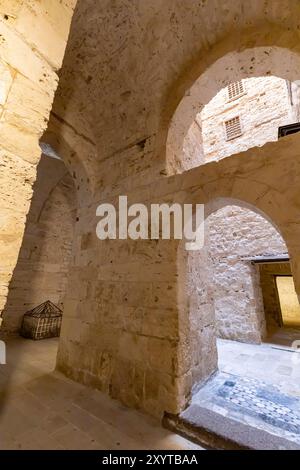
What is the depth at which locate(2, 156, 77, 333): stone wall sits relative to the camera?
219 inches

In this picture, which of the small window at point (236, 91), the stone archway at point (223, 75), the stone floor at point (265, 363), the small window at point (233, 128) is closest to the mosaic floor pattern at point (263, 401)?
the stone floor at point (265, 363)

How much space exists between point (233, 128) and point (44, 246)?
22.4 ft

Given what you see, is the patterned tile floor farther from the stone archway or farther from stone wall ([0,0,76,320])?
the stone archway

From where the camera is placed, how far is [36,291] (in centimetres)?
589

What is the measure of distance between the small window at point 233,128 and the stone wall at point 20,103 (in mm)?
6467

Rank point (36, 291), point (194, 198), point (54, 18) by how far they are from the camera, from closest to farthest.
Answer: point (54, 18) < point (194, 198) < point (36, 291)

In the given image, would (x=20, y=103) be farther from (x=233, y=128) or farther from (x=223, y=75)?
(x=233, y=128)

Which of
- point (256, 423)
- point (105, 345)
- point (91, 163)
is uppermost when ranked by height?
point (91, 163)

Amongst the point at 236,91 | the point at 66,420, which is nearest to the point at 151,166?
the point at 66,420

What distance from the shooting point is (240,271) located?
532 cm

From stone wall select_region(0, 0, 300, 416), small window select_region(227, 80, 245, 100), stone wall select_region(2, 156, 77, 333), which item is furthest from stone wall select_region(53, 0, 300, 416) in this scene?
small window select_region(227, 80, 245, 100)
